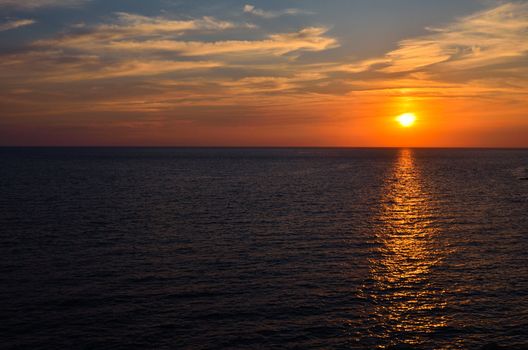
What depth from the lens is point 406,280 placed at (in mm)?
40469

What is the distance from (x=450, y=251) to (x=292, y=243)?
1674 cm

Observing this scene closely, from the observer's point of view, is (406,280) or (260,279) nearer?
(260,279)

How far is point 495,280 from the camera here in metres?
39.5

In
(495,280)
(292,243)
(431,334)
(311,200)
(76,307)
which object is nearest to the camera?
(431,334)

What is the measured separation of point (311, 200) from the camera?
9806 cm

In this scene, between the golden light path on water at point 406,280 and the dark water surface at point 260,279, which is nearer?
the dark water surface at point 260,279

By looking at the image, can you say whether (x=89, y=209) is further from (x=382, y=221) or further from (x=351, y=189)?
(x=351, y=189)

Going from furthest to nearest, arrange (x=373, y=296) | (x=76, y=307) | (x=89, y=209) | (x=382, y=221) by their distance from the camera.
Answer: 1. (x=89, y=209)
2. (x=382, y=221)
3. (x=373, y=296)
4. (x=76, y=307)

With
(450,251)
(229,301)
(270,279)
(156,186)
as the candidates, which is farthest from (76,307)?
(156,186)

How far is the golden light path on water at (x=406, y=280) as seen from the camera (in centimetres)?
3069

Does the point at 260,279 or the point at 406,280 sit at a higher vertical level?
the point at 260,279

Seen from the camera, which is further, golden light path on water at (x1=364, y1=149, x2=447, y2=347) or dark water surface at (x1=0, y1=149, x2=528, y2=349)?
golden light path on water at (x1=364, y1=149, x2=447, y2=347)

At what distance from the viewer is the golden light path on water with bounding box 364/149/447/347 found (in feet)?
101

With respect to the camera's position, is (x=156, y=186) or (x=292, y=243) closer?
(x=292, y=243)
